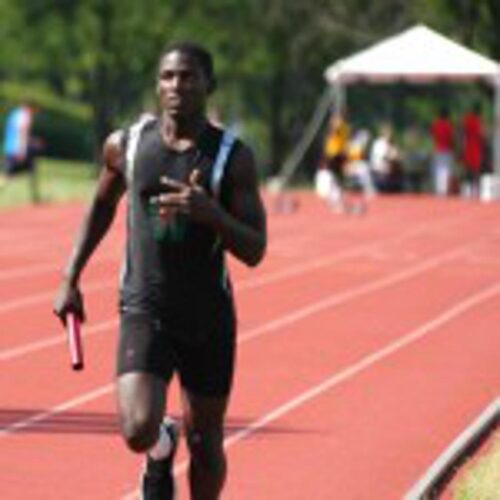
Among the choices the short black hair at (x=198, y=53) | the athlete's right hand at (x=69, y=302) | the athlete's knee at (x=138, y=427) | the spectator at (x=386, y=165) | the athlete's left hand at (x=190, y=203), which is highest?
the short black hair at (x=198, y=53)

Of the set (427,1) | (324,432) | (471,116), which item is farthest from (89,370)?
(471,116)

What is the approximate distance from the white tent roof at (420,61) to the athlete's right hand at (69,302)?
82.9 feet

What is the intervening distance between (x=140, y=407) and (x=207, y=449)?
1.49 ft

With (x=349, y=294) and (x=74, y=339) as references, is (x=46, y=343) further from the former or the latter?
(x=74, y=339)

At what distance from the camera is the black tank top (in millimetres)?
6609

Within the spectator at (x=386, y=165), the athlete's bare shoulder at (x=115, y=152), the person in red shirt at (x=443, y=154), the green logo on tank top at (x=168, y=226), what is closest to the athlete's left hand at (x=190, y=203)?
the green logo on tank top at (x=168, y=226)

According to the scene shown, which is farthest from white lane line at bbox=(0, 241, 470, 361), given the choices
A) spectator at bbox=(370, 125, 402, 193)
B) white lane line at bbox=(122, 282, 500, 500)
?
spectator at bbox=(370, 125, 402, 193)

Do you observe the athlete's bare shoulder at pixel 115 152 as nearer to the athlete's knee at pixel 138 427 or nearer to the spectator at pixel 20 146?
the athlete's knee at pixel 138 427

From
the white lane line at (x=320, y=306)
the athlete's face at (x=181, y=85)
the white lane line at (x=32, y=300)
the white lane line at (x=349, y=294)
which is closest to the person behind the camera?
the athlete's face at (x=181, y=85)

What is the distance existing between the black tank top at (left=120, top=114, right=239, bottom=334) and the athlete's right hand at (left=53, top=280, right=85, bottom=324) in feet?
0.85

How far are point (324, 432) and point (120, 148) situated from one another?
13.8ft

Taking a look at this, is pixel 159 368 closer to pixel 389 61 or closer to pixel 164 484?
pixel 164 484

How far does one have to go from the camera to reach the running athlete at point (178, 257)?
21.6 ft

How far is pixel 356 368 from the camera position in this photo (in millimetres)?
13586
